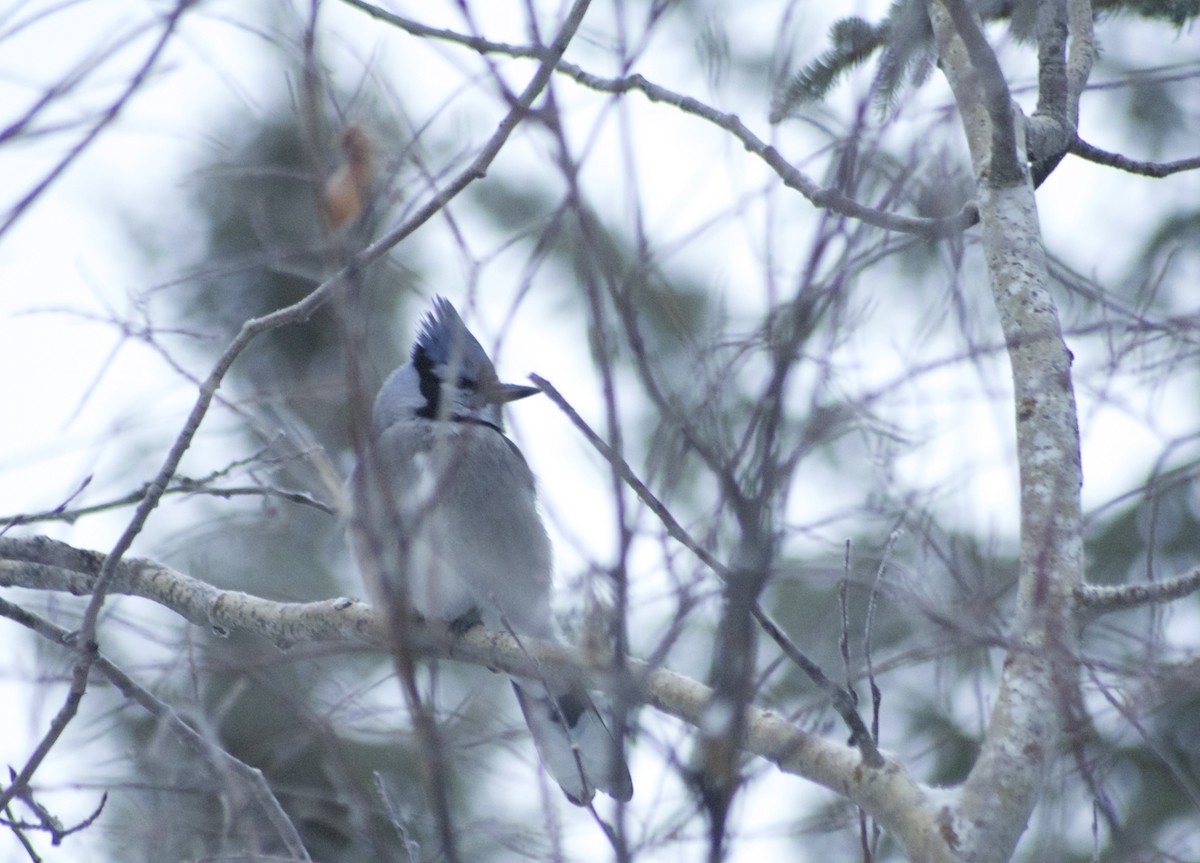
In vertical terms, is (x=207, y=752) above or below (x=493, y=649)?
below

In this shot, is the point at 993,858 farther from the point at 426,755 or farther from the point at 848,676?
the point at 426,755

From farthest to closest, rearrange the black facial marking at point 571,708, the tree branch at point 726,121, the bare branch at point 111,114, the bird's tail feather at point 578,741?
the black facial marking at point 571,708 < the bird's tail feather at point 578,741 < the tree branch at point 726,121 < the bare branch at point 111,114

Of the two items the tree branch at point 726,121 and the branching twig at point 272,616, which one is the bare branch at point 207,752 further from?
the tree branch at point 726,121

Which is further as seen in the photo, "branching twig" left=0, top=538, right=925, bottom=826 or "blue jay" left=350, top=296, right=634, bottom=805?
"blue jay" left=350, top=296, right=634, bottom=805

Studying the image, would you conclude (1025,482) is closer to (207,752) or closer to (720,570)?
(720,570)

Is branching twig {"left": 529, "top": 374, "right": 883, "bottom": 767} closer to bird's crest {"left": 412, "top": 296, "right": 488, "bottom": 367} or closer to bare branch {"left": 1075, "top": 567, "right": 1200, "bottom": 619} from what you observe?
bare branch {"left": 1075, "top": 567, "right": 1200, "bottom": 619}

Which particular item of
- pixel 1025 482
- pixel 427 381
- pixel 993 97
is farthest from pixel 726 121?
pixel 427 381

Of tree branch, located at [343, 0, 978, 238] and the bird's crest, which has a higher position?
the bird's crest

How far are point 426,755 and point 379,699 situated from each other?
1.56m

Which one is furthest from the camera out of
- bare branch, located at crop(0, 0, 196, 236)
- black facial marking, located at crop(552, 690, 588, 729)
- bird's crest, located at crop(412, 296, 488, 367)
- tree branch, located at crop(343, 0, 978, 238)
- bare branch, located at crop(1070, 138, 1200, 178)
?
bird's crest, located at crop(412, 296, 488, 367)

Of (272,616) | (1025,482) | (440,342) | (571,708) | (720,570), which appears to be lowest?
(720,570)

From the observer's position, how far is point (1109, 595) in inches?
74.4

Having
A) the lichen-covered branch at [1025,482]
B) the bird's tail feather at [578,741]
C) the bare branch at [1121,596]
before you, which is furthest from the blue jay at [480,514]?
the bare branch at [1121,596]

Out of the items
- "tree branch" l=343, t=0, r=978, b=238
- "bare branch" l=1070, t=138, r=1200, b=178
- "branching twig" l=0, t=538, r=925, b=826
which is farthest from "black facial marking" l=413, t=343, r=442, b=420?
"bare branch" l=1070, t=138, r=1200, b=178
